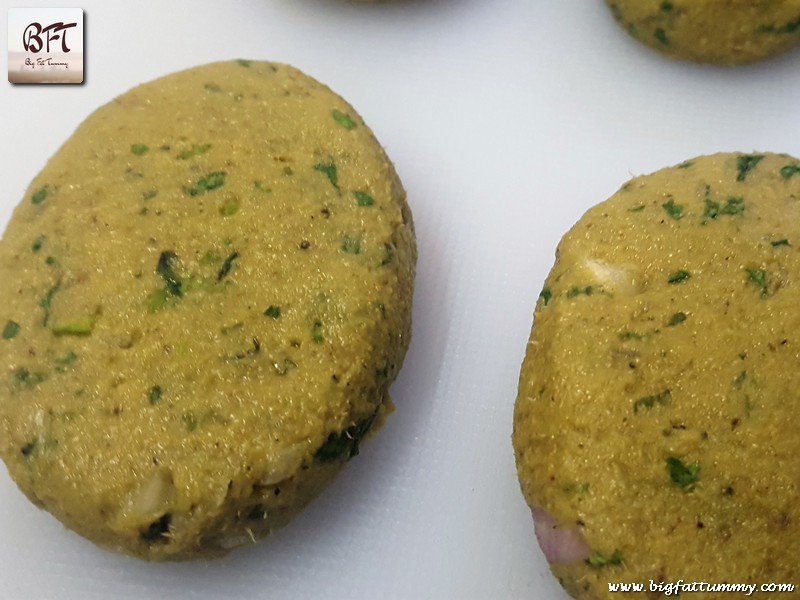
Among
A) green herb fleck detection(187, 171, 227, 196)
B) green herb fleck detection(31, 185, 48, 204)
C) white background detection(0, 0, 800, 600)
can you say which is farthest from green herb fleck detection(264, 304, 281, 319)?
green herb fleck detection(31, 185, 48, 204)

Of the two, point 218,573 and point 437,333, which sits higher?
point 437,333

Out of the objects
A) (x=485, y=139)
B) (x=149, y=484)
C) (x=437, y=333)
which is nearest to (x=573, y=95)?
(x=485, y=139)

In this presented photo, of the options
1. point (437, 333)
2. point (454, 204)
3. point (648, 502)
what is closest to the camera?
point (648, 502)

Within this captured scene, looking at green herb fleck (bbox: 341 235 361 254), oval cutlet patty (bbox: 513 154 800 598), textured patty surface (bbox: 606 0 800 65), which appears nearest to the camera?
oval cutlet patty (bbox: 513 154 800 598)

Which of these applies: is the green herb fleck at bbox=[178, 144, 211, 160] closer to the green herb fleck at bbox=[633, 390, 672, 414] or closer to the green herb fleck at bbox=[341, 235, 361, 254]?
the green herb fleck at bbox=[341, 235, 361, 254]

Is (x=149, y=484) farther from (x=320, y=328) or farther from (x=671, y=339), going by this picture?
(x=671, y=339)

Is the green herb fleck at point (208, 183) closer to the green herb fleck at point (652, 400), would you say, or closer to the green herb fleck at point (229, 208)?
the green herb fleck at point (229, 208)
